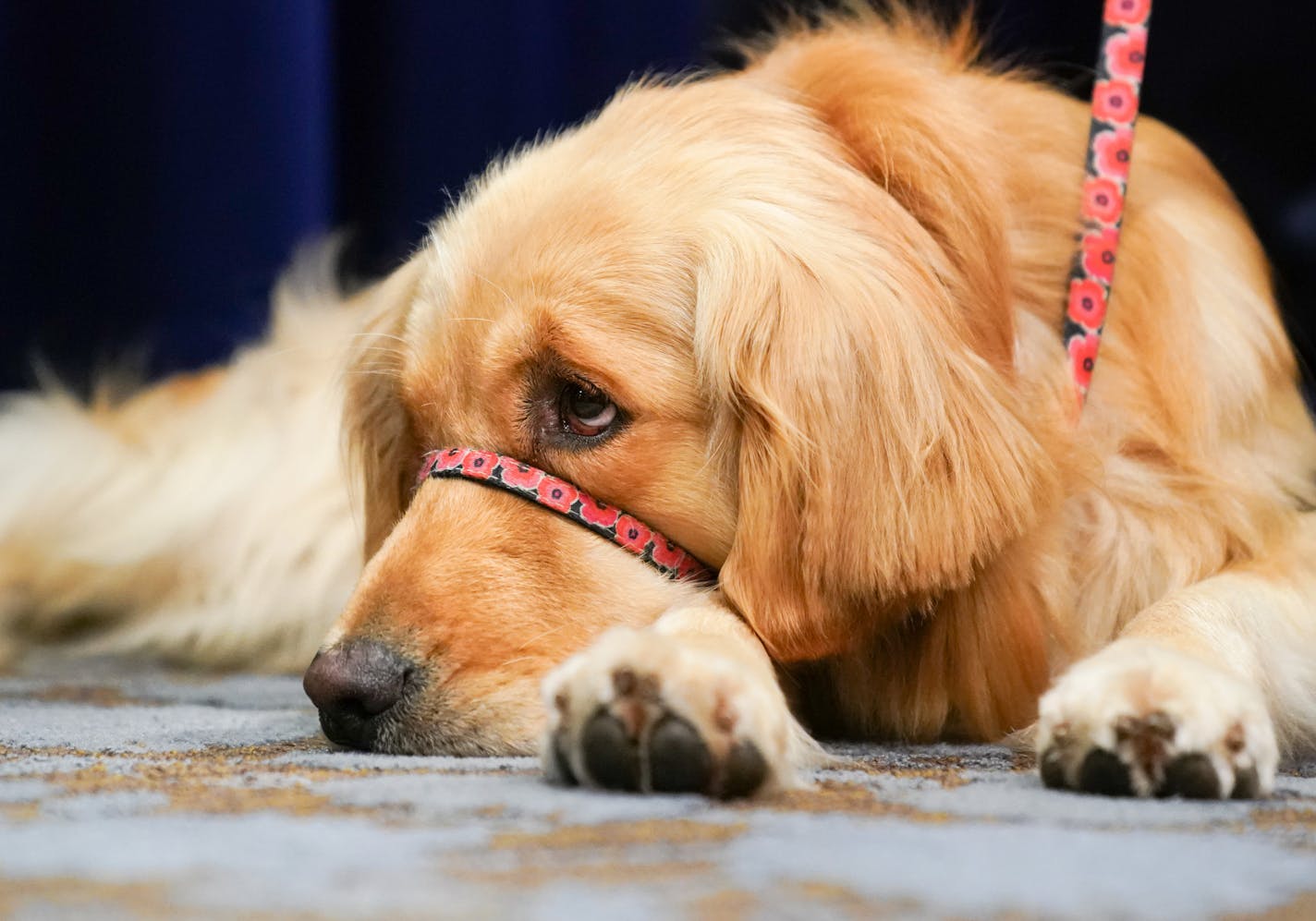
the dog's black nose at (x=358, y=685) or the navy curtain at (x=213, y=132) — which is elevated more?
the navy curtain at (x=213, y=132)

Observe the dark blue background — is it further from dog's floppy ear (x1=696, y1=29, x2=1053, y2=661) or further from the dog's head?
dog's floppy ear (x1=696, y1=29, x2=1053, y2=661)

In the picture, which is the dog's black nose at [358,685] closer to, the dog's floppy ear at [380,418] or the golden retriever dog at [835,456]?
the golden retriever dog at [835,456]

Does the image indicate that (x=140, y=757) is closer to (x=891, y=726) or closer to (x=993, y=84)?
(x=891, y=726)

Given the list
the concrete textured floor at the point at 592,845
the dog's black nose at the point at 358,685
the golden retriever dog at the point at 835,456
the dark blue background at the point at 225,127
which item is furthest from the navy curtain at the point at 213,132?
the concrete textured floor at the point at 592,845

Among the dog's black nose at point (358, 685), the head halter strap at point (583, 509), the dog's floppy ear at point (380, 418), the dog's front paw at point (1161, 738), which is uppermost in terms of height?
the dog's floppy ear at point (380, 418)

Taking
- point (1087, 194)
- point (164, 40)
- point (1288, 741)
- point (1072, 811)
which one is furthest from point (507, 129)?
point (1072, 811)

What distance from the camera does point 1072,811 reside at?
1.13 meters

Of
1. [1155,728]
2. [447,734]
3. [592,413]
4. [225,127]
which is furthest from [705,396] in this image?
[225,127]

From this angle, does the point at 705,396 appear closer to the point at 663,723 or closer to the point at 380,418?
the point at 663,723

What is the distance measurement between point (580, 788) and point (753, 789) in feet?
0.45

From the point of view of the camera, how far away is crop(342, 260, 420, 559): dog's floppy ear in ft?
6.46

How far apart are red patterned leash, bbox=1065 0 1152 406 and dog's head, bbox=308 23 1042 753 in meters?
0.13

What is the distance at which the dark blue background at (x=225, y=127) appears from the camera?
3240 millimetres

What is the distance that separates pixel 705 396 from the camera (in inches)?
62.2
